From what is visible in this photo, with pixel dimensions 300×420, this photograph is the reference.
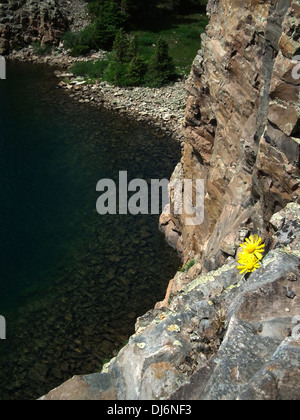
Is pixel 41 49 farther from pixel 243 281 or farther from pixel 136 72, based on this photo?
pixel 243 281

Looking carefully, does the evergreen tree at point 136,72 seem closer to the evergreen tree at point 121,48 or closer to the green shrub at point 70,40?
the evergreen tree at point 121,48

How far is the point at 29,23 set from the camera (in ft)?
205

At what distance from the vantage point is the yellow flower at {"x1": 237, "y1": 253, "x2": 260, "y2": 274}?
33.4ft

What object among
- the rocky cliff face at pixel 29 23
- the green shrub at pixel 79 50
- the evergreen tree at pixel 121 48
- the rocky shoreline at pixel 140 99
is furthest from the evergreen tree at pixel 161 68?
the rocky cliff face at pixel 29 23

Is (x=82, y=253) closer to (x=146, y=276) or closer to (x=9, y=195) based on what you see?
(x=146, y=276)

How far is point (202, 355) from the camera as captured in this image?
8.80 meters

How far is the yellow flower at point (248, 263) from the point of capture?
10.2 metres

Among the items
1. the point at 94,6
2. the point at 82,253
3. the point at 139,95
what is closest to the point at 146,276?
the point at 82,253

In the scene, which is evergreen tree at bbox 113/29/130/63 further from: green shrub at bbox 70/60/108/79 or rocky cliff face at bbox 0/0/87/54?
rocky cliff face at bbox 0/0/87/54

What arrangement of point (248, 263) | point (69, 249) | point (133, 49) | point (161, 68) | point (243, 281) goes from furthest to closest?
1. point (133, 49)
2. point (161, 68)
3. point (69, 249)
4. point (243, 281)
5. point (248, 263)

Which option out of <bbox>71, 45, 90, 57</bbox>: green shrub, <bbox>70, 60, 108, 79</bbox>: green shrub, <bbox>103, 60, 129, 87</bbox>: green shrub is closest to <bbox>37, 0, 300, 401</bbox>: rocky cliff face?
<bbox>103, 60, 129, 87</bbox>: green shrub

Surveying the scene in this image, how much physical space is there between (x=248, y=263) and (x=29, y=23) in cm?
6069

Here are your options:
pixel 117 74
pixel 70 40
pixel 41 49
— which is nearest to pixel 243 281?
pixel 117 74

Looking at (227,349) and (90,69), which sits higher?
(227,349)
